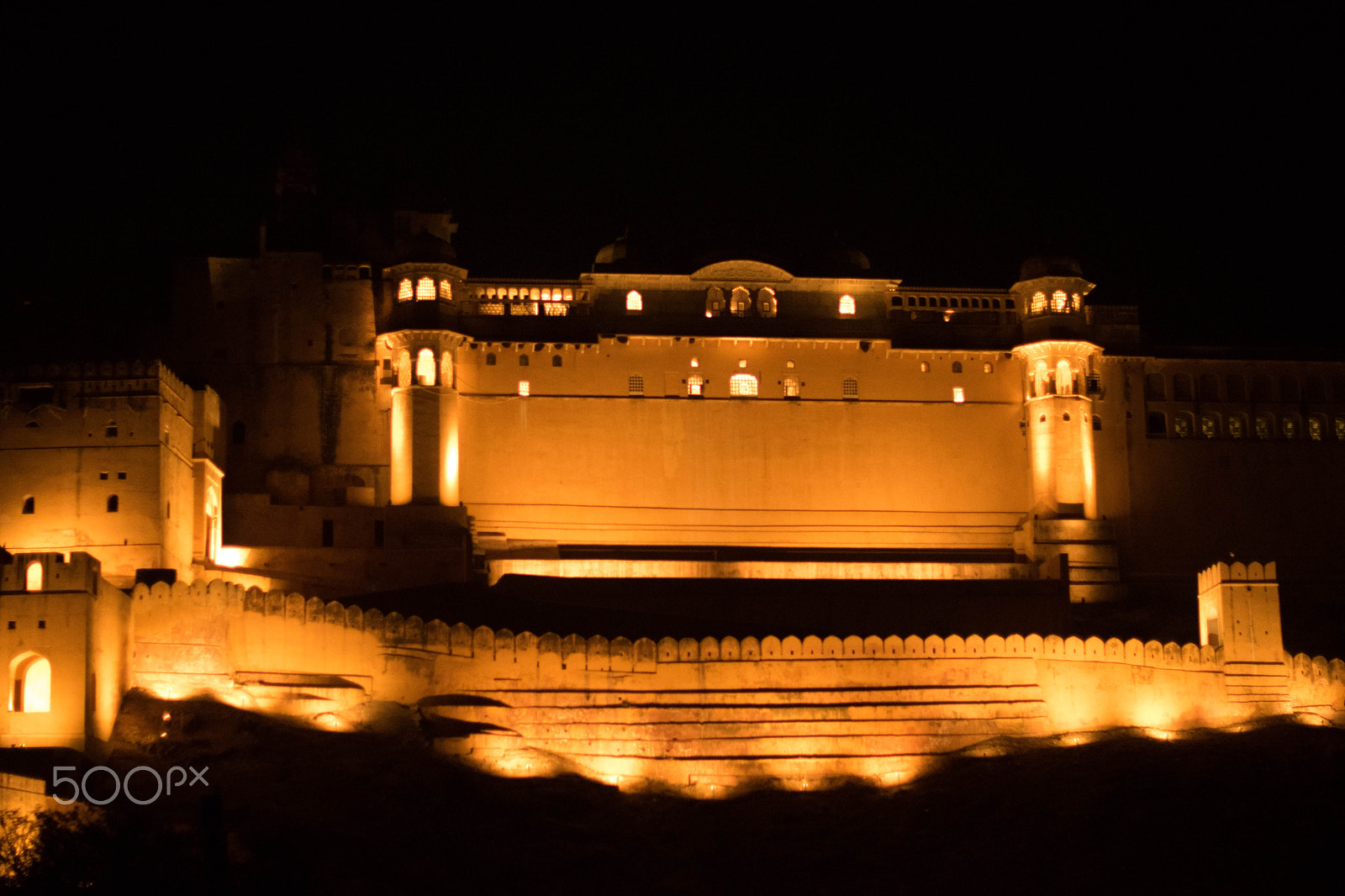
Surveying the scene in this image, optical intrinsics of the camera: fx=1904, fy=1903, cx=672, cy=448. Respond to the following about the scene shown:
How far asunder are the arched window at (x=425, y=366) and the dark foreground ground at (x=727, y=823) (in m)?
18.9

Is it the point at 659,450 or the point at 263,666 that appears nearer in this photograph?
the point at 263,666

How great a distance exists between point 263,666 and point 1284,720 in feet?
92.3

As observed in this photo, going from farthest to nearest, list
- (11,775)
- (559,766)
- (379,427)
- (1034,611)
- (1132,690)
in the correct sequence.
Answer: (379,427), (1034,611), (1132,690), (559,766), (11,775)

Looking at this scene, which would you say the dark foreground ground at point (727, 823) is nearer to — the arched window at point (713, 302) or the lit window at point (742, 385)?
the lit window at point (742, 385)

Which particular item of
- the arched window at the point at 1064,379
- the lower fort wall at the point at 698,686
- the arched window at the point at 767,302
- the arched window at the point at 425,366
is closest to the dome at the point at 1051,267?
the arched window at the point at 1064,379

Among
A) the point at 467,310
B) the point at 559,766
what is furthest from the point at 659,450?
the point at 559,766

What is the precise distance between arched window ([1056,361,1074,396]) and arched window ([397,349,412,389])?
23409 mm

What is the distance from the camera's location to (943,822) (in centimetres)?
4750

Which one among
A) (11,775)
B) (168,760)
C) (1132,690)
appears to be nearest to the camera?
(11,775)

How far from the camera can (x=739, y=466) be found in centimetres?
6988

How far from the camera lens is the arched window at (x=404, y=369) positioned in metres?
66.2

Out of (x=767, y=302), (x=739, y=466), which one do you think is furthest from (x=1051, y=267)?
(x=739, y=466)

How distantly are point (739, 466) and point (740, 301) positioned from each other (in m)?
6.31

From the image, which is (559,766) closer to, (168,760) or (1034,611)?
(168,760)
